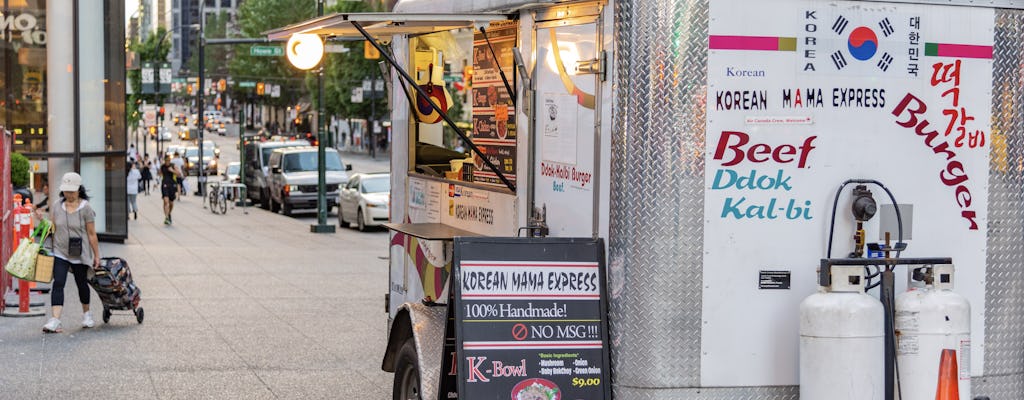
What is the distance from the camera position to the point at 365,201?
101 ft

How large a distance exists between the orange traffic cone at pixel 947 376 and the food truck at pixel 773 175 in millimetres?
41

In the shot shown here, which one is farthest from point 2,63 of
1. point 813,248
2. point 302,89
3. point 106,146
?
point 302,89

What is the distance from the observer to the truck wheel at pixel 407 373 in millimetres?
6988

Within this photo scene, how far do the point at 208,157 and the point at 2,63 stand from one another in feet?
151

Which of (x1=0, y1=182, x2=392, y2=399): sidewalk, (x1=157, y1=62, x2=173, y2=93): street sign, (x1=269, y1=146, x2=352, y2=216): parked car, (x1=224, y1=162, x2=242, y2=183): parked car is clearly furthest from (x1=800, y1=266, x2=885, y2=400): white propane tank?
(x1=224, y1=162, x2=242, y2=183): parked car

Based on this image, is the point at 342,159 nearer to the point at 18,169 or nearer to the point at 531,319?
the point at 18,169

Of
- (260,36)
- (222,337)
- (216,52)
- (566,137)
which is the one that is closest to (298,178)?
(222,337)

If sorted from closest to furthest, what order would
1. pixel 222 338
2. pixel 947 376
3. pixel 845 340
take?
1. pixel 845 340
2. pixel 947 376
3. pixel 222 338

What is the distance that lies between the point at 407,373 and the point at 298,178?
100ft

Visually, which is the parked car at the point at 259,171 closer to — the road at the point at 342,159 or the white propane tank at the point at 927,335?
the road at the point at 342,159

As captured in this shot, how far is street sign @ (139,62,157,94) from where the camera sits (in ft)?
158

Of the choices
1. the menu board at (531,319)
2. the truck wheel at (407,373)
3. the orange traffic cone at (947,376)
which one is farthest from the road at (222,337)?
the orange traffic cone at (947,376)

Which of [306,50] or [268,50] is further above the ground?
[268,50]

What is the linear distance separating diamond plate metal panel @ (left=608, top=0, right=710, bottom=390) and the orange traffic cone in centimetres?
98
